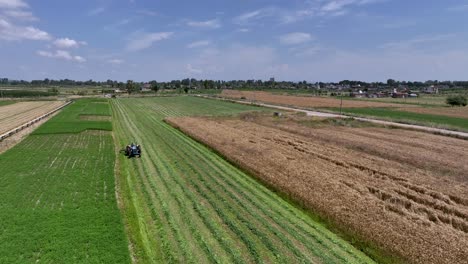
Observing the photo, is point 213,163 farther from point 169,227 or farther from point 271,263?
point 271,263

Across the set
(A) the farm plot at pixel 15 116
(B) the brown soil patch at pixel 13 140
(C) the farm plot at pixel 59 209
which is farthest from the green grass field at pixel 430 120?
(A) the farm plot at pixel 15 116

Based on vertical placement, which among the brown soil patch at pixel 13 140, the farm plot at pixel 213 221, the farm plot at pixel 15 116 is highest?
the farm plot at pixel 15 116

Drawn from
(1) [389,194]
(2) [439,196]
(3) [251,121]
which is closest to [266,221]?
(1) [389,194]

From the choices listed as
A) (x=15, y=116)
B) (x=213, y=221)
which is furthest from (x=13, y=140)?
(x=15, y=116)

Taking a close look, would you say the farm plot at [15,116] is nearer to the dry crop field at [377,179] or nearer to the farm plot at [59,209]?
the farm plot at [59,209]

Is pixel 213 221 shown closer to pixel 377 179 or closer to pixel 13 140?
pixel 377 179

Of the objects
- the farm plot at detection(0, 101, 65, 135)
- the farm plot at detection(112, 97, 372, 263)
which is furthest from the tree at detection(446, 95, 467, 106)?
the farm plot at detection(0, 101, 65, 135)

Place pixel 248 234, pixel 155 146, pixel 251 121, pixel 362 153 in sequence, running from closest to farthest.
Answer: pixel 248 234 < pixel 362 153 < pixel 155 146 < pixel 251 121
